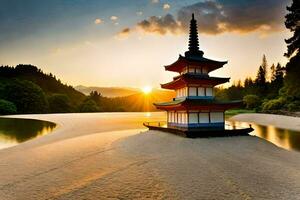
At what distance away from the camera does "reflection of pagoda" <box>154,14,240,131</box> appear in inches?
893

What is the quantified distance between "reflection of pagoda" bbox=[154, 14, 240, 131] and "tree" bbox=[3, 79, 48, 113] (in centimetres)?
7138

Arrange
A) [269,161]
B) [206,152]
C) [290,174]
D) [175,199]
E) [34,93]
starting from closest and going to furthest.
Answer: [175,199]
[290,174]
[269,161]
[206,152]
[34,93]

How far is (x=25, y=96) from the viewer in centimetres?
8100

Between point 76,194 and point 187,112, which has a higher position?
point 187,112

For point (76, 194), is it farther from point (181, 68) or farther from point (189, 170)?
point (181, 68)

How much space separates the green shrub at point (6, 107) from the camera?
73000mm

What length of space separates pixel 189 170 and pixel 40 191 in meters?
7.16

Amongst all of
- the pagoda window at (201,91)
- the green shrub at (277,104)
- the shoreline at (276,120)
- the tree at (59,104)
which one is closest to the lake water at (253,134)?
the shoreline at (276,120)

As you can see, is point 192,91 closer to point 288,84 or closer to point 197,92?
point 197,92

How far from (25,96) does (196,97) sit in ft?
248

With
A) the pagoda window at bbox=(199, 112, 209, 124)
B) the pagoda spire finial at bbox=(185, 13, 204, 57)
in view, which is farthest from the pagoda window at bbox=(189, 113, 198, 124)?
the pagoda spire finial at bbox=(185, 13, 204, 57)

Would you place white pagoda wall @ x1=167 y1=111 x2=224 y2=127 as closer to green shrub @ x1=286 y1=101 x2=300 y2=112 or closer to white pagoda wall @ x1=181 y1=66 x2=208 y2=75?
white pagoda wall @ x1=181 y1=66 x2=208 y2=75

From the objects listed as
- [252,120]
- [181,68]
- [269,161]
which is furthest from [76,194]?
[252,120]

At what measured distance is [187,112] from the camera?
74.5 feet
